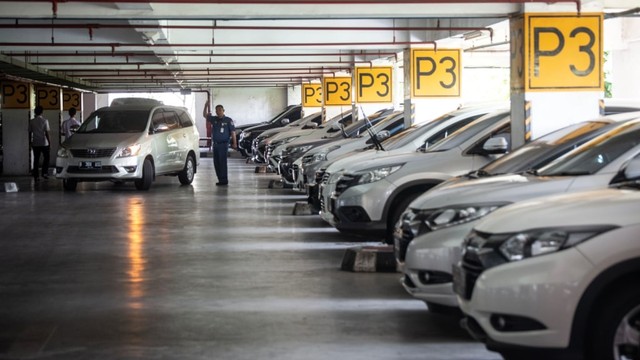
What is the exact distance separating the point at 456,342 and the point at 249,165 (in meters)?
26.1

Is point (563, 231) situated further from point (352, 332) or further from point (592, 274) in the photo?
point (352, 332)

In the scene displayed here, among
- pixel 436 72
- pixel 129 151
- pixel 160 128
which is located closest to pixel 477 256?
pixel 436 72

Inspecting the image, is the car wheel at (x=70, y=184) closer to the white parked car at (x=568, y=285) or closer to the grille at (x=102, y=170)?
the grille at (x=102, y=170)

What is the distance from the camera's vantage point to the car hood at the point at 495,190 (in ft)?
23.1

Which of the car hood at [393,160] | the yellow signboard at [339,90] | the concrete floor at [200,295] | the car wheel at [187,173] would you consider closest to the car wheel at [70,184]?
the car wheel at [187,173]

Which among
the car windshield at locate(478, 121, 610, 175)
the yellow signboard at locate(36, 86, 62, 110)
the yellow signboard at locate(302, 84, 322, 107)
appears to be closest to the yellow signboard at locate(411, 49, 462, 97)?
the car windshield at locate(478, 121, 610, 175)

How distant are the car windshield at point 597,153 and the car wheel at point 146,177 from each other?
13.8 m

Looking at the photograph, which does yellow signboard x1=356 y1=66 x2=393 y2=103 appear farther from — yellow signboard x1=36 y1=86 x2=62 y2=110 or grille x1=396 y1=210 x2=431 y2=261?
grille x1=396 y1=210 x2=431 y2=261

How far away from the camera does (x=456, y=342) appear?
22.0ft

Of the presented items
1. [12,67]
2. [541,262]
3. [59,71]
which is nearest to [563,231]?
[541,262]

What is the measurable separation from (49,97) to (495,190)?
27775 mm

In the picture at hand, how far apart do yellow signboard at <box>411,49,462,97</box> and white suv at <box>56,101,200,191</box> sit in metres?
5.44

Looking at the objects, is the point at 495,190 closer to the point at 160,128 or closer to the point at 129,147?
the point at 129,147

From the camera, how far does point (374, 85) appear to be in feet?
82.2
